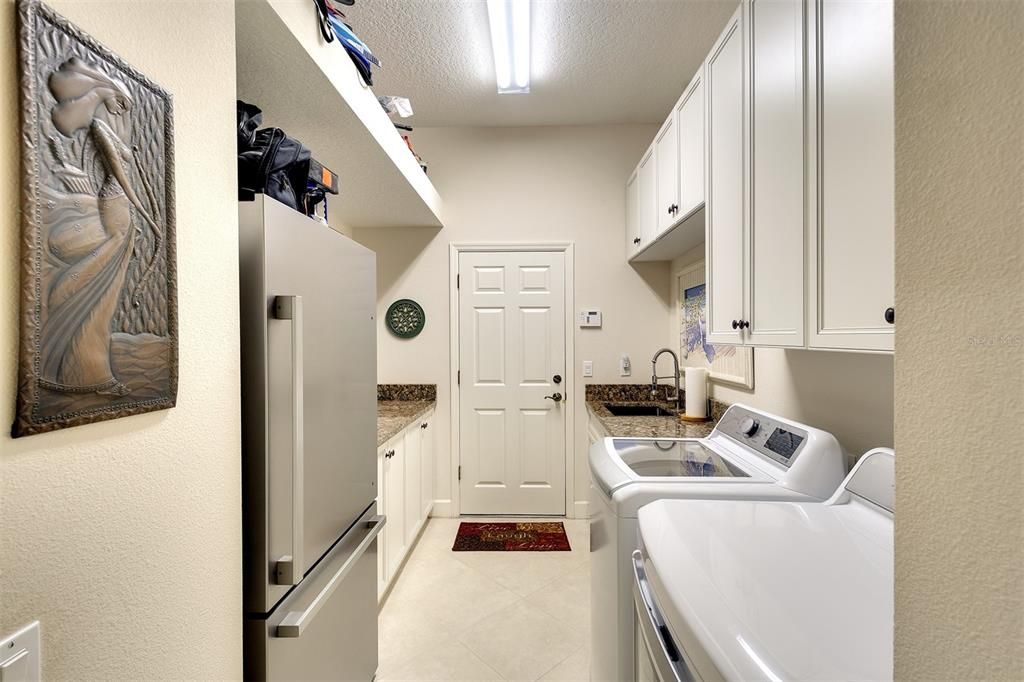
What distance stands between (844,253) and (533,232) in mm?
2505

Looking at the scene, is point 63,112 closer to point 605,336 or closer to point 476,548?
point 476,548

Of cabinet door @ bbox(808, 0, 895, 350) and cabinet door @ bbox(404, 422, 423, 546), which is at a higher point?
cabinet door @ bbox(808, 0, 895, 350)

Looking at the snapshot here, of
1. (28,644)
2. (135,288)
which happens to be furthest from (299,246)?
(28,644)

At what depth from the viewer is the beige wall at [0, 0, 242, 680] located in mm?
570

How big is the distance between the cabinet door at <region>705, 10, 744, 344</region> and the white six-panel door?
1.66 meters

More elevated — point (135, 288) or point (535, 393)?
point (135, 288)

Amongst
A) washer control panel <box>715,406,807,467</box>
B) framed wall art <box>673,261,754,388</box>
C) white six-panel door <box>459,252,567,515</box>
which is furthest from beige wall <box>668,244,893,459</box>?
white six-panel door <box>459,252,567,515</box>

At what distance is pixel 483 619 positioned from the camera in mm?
2232

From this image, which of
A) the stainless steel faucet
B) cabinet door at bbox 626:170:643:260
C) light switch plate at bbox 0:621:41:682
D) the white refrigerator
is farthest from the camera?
cabinet door at bbox 626:170:643:260

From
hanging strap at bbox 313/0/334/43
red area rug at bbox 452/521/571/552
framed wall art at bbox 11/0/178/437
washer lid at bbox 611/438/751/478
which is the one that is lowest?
red area rug at bbox 452/521/571/552

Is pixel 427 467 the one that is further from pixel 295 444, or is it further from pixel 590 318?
pixel 295 444

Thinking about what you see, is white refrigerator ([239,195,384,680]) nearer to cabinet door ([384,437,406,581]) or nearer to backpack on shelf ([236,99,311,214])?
backpack on shelf ([236,99,311,214])

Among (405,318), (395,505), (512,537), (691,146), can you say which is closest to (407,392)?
(405,318)

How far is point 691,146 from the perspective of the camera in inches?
80.7
